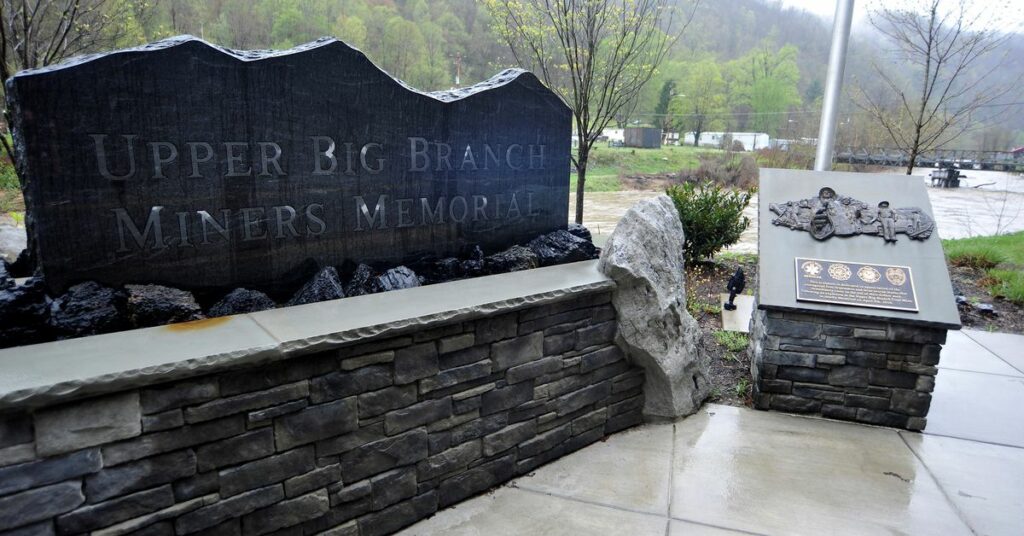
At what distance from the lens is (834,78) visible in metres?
6.70

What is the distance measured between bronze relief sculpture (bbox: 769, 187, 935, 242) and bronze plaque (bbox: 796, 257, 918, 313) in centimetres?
27

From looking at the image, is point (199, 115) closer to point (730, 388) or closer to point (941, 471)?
point (730, 388)

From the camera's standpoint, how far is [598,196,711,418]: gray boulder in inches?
128

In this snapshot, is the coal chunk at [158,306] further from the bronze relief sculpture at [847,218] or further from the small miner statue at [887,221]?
the small miner statue at [887,221]

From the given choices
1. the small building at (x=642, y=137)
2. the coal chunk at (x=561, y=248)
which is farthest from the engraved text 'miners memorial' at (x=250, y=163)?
the small building at (x=642, y=137)

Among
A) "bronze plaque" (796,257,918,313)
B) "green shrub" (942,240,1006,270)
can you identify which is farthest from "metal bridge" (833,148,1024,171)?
"bronze plaque" (796,257,918,313)

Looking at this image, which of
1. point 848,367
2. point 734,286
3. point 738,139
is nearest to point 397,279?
point 848,367

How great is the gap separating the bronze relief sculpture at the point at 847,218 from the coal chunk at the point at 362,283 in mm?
2834

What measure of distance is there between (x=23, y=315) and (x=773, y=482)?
131 inches

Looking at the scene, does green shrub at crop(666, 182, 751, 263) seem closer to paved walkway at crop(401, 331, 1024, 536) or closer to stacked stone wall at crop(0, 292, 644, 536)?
paved walkway at crop(401, 331, 1024, 536)

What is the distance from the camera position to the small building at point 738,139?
104 ft

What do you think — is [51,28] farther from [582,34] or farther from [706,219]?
[706,219]

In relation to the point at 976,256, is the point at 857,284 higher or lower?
higher

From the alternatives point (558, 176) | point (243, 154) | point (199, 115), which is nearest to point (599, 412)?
point (558, 176)
